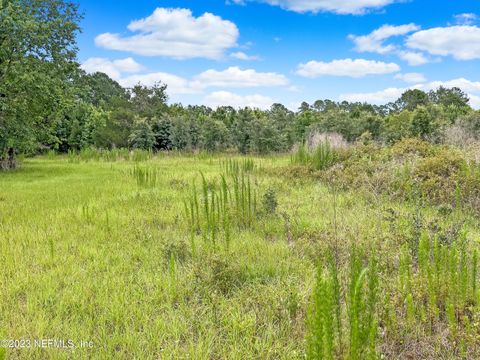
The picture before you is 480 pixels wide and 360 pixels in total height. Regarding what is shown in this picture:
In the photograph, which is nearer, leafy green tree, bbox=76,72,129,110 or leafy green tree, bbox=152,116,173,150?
leafy green tree, bbox=76,72,129,110

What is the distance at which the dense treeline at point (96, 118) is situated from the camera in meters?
11.6

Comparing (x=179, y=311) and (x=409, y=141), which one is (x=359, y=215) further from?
(x=409, y=141)

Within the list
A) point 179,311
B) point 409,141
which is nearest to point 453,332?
point 179,311

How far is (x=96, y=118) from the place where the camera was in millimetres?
29359

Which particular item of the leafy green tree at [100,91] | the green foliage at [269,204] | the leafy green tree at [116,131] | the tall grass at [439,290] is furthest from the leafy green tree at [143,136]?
the tall grass at [439,290]

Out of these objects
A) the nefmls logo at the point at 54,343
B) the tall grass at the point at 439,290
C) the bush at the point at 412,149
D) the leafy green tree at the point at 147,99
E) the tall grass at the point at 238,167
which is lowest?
the nefmls logo at the point at 54,343

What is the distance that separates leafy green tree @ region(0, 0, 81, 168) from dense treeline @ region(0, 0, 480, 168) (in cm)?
3

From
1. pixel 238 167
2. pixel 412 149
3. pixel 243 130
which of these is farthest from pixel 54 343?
pixel 243 130

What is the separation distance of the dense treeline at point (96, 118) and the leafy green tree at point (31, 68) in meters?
0.03

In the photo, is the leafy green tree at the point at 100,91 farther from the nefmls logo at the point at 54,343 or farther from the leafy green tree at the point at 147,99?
the nefmls logo at the point at 54,343

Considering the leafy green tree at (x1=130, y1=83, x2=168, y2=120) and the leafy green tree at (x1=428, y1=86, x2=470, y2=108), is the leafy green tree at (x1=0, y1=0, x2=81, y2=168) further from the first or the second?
the leafy green tree at (x1=428, y1=86, x2=470, y2=108)

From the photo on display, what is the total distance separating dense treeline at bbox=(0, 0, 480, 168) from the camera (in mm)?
11609

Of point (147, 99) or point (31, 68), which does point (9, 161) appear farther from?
point (147, 99)

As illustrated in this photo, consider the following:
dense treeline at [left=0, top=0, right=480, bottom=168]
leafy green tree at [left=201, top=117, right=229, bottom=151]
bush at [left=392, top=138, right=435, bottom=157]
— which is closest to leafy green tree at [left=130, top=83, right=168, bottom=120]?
dense treeline at [left=0, top=0, right=480, bottom=168]
